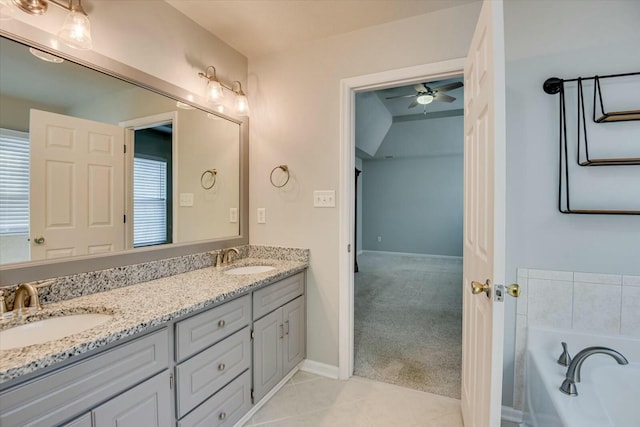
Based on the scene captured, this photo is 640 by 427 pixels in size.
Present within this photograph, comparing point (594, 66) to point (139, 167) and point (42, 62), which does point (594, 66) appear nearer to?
point (139, 167)

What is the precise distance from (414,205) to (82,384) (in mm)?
7133

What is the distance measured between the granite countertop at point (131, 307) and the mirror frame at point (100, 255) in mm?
139

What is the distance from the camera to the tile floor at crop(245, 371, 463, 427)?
5.61ft

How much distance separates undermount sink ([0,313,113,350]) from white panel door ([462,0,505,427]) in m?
1.53

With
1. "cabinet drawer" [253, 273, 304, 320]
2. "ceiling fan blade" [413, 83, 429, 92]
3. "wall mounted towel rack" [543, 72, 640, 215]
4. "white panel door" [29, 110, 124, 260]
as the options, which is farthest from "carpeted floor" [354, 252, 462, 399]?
"ceiling fan blade" [413, 83, 429, 92]

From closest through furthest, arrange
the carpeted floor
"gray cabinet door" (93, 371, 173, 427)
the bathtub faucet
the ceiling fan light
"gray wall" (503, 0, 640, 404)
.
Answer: "gray cabinet door" (93, 371, 173, 427), the bathtub faucet, "gray wall" (503, 0, 640, 404), the carpeted floor, the ceiling fan light

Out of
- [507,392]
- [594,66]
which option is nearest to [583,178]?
[594,66]

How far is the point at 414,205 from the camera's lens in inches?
288

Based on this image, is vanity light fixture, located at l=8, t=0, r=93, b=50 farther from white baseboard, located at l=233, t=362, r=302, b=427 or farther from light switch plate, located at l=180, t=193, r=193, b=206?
white baseboard, located at l=233, t=362, r=302, b=427

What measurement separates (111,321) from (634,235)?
2.38 meters

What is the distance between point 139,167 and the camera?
1705 mm

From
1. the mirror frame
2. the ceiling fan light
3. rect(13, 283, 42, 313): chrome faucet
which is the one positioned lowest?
rect(13, 283, 42, 313): chrome faucet

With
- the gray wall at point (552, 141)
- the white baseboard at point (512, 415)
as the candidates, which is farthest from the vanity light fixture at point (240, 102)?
the white baseboard at point (512, 415)

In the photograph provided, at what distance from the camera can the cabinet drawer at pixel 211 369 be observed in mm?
1297
